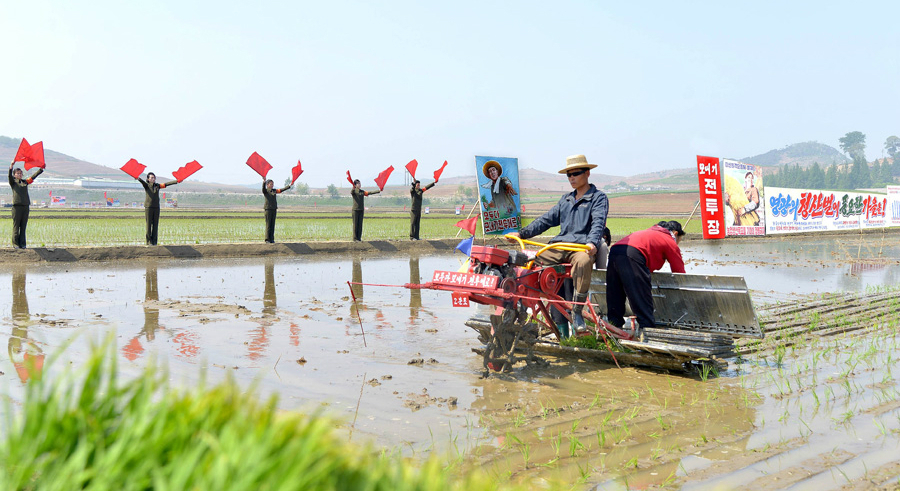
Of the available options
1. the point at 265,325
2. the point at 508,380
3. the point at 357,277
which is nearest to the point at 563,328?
the point at 508,380

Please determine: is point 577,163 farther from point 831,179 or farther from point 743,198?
point 831,179

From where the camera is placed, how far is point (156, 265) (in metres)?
14.8

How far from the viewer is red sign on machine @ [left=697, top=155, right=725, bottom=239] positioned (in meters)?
21.9

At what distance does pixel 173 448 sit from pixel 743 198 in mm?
27501

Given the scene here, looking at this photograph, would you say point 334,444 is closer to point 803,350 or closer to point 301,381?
point 301,381

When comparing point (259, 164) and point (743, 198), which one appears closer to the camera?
point (259, 164)

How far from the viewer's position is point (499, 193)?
9914mm

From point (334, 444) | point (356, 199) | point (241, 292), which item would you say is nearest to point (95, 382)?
point (334, 444)

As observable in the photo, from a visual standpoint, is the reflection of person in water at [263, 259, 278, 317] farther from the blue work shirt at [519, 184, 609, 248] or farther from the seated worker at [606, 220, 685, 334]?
the seated worker at [606, 220, 685, 334]

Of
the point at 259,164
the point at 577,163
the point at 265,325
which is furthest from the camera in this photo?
the point at 259,164

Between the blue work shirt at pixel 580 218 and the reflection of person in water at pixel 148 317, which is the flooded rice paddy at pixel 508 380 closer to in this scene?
the reflection of person in water at pixel 148 317

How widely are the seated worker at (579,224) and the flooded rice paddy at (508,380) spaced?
80 cm

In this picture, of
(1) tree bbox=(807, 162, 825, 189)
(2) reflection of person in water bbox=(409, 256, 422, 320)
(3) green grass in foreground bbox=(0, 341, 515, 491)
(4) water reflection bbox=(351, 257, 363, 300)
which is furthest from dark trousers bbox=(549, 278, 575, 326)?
(1) tree bbox=(807, 162, 825, 189)

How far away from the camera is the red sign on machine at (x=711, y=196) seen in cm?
2189
